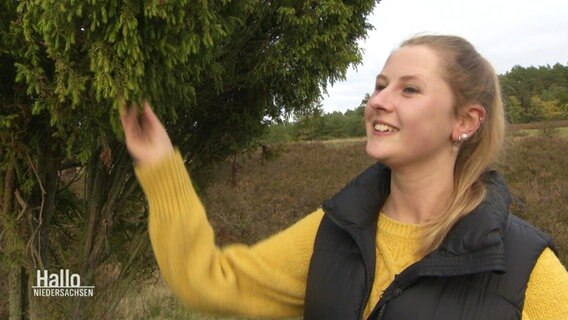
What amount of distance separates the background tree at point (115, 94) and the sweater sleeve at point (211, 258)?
4.16 ft

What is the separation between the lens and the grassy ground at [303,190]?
788 centimetres

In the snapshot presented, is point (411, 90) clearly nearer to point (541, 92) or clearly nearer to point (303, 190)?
point (303, 190)

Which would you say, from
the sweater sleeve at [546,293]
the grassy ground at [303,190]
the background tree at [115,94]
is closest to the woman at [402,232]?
the sweater sleeve at [546,293]

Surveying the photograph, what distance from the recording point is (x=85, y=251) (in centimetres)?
511

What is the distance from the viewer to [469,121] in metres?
1.62

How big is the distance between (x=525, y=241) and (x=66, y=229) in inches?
204

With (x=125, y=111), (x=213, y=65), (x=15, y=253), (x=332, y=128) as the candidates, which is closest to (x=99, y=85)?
(x=213, y=65)

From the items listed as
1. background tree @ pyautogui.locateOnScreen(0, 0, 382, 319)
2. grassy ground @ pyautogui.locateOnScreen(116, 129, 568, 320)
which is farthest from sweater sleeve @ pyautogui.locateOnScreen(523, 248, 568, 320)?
A: grassy ground @ pyautogui.locateOnScreen(116, 129, 568, 320)

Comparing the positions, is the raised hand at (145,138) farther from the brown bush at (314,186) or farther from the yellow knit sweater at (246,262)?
the brown bush at (314,186)

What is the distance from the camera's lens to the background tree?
316 centimetres

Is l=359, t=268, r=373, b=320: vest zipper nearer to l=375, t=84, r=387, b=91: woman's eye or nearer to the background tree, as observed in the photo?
l=375, t=84, r=387, b=91: woman's eye

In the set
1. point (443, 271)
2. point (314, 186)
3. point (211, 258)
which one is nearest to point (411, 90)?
point (443, 271)

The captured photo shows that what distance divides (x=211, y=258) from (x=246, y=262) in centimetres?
15

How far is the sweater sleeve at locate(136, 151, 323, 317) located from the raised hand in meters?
0.03
